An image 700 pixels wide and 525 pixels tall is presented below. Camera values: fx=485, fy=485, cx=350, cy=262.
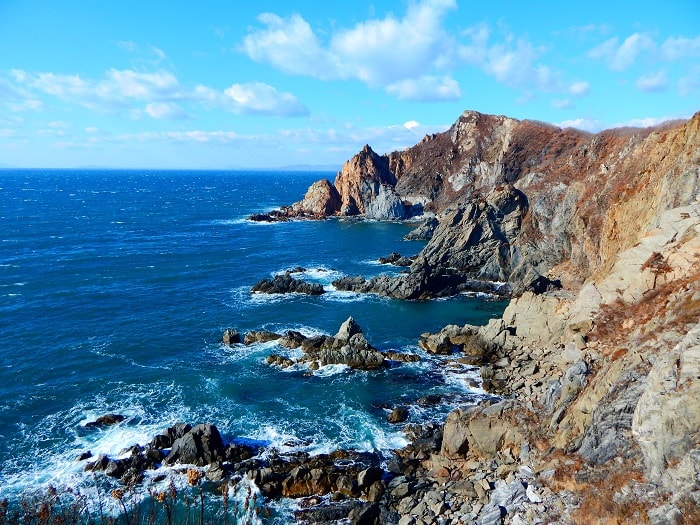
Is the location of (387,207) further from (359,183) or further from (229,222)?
(229,222)

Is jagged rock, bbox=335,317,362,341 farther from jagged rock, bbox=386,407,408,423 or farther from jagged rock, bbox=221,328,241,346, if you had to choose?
jagged rock, bbox=386,407,408,423

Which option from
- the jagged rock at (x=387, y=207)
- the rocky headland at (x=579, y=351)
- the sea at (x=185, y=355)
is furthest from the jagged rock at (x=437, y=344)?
the jagged rock at (x=387, y=207)

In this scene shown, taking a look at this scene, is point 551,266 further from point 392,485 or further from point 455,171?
point 455,171

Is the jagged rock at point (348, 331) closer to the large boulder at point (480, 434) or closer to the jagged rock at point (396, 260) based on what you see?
the large boulder at point (480, 434)

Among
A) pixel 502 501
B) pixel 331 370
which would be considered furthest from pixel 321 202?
pixel 502 501

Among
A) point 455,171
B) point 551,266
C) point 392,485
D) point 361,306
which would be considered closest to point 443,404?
point 392,485

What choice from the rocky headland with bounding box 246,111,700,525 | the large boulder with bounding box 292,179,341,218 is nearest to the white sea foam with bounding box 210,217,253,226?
the large boulder with bounding box 292,179,341,218

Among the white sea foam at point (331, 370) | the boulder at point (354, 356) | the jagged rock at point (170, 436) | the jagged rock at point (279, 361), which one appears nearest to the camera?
the jagged rock at point (170, 436)
